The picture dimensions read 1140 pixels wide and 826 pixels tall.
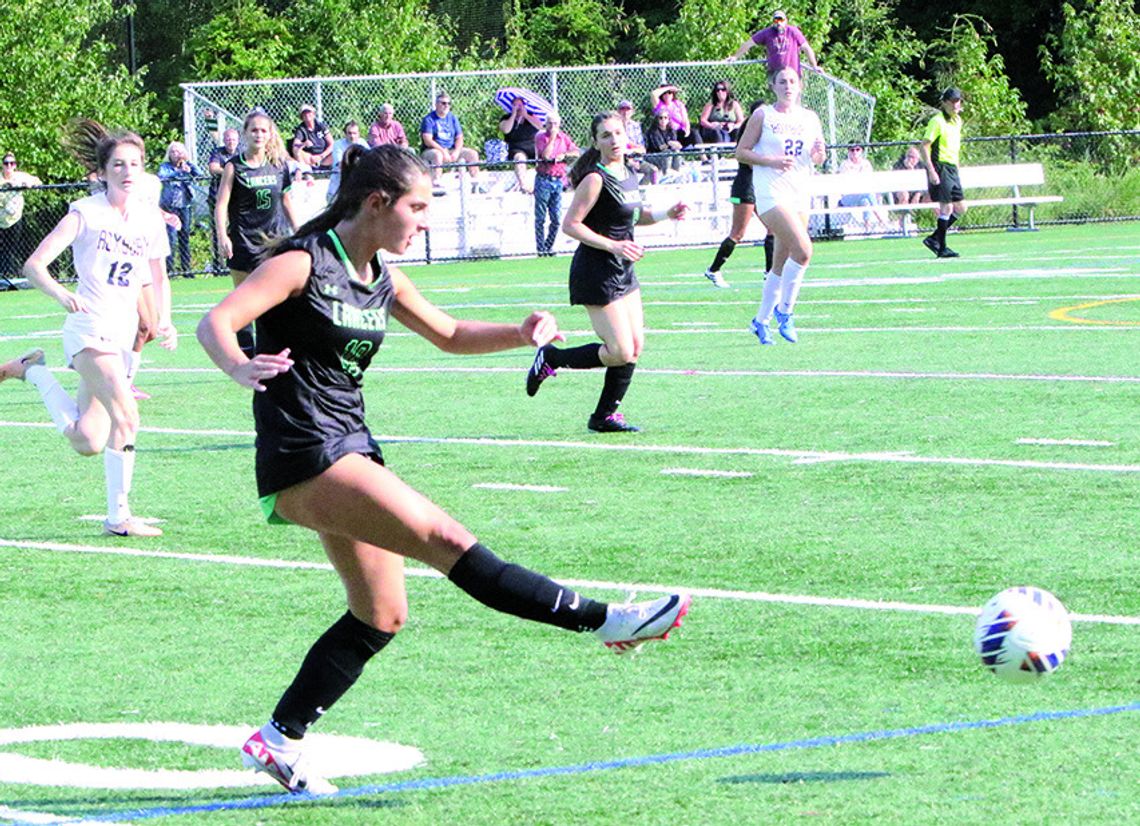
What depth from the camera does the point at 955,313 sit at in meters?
19.6

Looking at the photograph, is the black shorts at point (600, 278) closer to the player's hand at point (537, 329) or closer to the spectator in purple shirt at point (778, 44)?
the player's hand at point (537, 329)

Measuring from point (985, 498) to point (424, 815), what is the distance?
5.17 meters

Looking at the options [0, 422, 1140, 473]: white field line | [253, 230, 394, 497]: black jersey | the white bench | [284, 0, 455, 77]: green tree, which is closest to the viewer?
[253, 230, 394, 497]: black jersey

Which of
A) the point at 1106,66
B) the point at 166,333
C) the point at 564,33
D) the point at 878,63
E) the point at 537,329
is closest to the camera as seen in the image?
the point at 537,329

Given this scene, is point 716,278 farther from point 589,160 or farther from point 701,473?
point 701,473

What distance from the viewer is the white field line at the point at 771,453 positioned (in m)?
10.6

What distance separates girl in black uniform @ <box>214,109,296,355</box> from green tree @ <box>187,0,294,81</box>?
29418 millimetres

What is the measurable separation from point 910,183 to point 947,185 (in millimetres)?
6090

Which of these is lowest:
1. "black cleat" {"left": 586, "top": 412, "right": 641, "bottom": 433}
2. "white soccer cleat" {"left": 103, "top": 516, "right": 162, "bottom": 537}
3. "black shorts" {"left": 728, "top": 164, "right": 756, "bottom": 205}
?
"black cleat" {"left": 586, "top": 412, "right": 641, "bottom": 433}

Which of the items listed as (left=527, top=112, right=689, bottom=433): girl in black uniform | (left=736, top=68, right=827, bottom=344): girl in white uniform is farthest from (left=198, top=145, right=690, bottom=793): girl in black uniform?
(left=736, top=68, right=827, bottom=344): girl in white uniform

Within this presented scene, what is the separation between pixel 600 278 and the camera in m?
12.7

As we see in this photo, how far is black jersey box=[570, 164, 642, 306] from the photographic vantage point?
12695 millimetres

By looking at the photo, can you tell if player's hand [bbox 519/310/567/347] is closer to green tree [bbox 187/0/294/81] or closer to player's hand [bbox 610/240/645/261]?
player's hand [bbox 610/240/645/261]

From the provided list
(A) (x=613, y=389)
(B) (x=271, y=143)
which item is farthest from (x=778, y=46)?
(A) (x=613, y=389)
